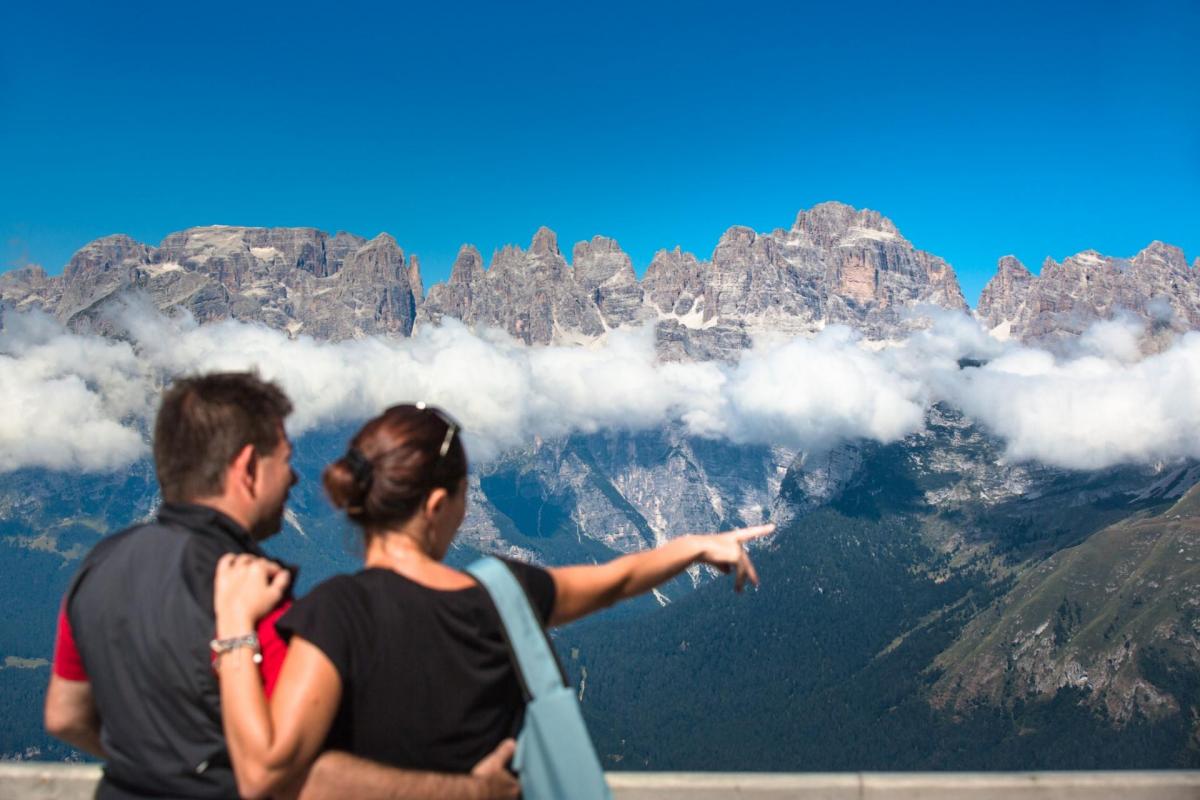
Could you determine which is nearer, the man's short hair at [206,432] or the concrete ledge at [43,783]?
the man's short hair at [206,432]

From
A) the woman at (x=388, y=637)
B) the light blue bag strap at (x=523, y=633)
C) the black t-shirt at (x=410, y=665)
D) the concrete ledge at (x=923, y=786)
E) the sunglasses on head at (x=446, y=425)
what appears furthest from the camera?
→ the concrete ledge at (x=923, y=786)

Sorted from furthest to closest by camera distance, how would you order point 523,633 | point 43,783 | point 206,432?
point 43,783, point 206,432, point 523,633

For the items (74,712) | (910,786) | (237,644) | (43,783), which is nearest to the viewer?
(237,644)

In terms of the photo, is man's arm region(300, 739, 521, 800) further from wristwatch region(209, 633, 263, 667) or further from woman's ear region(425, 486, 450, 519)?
woman's ear region(425, 486, 450, 519)

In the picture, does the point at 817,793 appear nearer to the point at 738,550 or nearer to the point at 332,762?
the point at 738,550

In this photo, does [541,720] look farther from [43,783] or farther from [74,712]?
[43,783]

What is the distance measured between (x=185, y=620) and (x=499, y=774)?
62.9 inches

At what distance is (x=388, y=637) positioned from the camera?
4.17 m

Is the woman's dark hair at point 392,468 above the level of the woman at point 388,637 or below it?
above

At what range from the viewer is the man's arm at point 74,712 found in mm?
4809

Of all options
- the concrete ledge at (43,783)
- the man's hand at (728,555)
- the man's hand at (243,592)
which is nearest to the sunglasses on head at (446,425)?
the man's hand at (243,592)

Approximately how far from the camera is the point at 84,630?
4418 mm

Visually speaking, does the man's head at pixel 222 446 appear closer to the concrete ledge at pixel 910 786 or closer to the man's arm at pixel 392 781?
the man's arm at pixel 392 781

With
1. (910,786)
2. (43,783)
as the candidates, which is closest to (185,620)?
(43,783)
